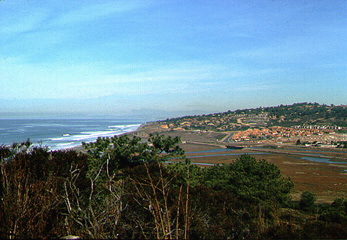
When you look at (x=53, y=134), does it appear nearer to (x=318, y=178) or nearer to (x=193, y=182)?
(x=318, y=178)

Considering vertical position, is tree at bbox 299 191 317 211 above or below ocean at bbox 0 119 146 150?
below

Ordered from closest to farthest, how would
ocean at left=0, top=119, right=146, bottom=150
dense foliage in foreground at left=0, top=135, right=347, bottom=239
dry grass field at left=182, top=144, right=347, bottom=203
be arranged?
dense foliage in foreground at left=0, top=135, right=347, bottom=239 → dry grass field at left=182, top=144, right=347, bottom=203 → ocean at left=0, top=119, right=146, bottom=150

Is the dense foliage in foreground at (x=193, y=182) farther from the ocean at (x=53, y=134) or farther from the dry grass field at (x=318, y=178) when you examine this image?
the dry grass field at (x=318, y=178)

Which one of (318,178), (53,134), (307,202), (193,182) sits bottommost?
(318,178)

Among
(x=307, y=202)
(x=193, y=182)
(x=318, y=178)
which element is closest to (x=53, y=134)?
(x=318, y=178)

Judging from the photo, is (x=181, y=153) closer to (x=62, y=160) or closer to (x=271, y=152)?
(x=62, y=160)

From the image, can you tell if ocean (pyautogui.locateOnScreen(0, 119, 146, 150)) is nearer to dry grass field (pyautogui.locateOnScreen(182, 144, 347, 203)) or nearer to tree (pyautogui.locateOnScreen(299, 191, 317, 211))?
tree (pyautogui.locateOnScreen(299, 191, 317, 211))

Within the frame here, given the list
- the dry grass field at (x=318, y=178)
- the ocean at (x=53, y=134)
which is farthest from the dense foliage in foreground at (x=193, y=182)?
the dry grass field at (x=318, y=178)

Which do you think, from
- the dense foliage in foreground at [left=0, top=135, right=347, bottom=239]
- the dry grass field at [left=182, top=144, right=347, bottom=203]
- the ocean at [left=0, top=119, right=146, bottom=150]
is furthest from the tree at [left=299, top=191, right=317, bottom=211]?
the ocean at [left=0, top=119, right=146, bottom=150]

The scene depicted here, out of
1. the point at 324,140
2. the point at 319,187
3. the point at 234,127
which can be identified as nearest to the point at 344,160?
the point at 319,187

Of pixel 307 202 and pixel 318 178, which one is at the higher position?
pixel 307 202

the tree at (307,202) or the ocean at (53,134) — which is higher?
the ocean at (53,134)
